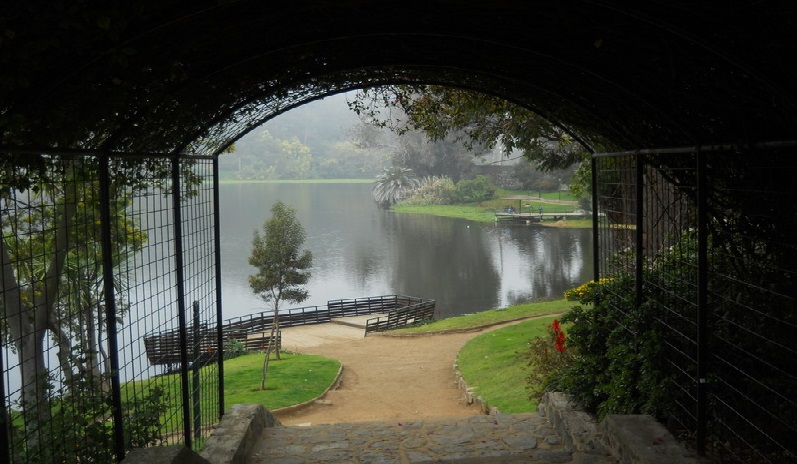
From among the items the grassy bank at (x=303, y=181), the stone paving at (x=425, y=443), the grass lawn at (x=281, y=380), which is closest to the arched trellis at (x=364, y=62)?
the stone paving at (x=425, y=443)

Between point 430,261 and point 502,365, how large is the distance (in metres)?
25.1

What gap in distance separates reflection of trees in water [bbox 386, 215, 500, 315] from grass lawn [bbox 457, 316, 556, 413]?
11.0 metres

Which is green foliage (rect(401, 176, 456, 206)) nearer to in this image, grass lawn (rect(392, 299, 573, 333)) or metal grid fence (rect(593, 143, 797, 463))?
grass lawn (rect(392, 299, 573, 333))

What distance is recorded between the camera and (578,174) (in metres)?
13.7

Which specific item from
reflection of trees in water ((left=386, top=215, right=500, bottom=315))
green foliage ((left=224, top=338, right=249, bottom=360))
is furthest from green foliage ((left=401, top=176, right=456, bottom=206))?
green foliage ((left=224, top=338, right=249, bottom=360))

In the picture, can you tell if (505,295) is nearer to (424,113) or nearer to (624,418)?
(424,113)

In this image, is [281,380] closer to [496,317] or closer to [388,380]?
[388,380]

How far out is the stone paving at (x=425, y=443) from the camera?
5.71 metres

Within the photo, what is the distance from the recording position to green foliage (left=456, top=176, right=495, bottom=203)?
59.0 metres

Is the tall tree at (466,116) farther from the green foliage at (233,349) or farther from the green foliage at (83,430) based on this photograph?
the green foliage at (233,349)

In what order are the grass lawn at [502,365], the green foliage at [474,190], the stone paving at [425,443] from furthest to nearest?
the green foliage at [474,190], the grass lawn at [502,365], the stone paving at [425,443]

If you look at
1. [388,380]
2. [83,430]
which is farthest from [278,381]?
[83,430]

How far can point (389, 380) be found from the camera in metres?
15.6

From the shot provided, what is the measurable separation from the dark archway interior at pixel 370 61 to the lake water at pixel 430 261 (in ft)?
76.6
